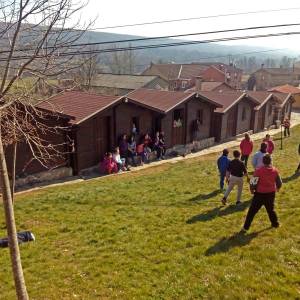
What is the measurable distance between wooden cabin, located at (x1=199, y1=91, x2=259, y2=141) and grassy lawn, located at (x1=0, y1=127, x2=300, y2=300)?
16.1 m

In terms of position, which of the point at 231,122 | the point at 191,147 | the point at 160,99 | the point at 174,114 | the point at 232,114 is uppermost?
the point at 160,99

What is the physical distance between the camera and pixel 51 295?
6.45 metres

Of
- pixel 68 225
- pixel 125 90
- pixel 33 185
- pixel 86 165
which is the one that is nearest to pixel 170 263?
pixel 68 225

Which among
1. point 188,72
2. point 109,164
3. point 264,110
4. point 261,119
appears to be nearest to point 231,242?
point 109,164

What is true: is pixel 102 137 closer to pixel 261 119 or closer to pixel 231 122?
pixel 231 122

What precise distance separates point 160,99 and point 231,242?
682 inches

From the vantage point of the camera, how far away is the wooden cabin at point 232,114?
29.1 metres

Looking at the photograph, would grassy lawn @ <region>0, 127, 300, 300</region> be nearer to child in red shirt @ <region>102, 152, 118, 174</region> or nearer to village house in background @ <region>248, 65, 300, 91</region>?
child in red shirt @ <region>102, 152, 118, 174</region>

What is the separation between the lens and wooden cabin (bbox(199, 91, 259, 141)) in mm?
29125

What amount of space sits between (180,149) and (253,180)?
16906mm

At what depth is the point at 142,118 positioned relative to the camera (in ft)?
71.3

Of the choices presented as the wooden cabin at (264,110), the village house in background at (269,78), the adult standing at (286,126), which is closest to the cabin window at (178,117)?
the adult standing at (286,126)

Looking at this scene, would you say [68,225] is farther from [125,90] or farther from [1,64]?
[125,90]

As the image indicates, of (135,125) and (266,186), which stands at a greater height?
(266,186)
